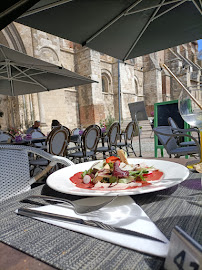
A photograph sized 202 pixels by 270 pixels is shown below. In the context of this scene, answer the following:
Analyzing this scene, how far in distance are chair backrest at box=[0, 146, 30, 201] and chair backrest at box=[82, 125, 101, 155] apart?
9.78 feet

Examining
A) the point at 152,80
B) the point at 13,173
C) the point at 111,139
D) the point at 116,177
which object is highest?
the point at 152,80

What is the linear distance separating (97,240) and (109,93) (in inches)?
743

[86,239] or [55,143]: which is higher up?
[86,239]

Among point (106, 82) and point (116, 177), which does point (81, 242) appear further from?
point (106, 82)

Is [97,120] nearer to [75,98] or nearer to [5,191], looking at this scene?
[75,98]

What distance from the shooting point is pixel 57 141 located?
3.76 metres

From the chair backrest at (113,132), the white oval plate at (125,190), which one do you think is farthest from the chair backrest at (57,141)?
the white oval plate at (125,190)

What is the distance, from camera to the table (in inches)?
14.8

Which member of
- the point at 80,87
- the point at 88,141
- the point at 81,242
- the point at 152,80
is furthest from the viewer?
the point at 152,80

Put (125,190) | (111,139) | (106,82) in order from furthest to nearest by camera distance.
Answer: (106,82) < (111,139) < (125,190)

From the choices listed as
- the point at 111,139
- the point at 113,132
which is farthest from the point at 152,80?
the point at 111,139

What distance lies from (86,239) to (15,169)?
37.6 inches

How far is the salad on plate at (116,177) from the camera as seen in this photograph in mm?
716

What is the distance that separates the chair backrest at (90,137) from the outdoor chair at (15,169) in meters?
2.98
